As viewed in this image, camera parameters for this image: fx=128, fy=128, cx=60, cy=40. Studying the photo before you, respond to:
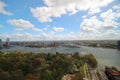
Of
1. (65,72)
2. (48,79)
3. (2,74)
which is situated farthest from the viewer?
(65,72)

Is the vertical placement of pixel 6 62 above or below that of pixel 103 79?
above

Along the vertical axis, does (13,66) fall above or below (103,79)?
above

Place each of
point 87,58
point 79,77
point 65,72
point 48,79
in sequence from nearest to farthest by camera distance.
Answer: point 48,79
point 79,77
point 65,72
point 87,58

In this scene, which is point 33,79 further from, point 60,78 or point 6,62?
point 6,62

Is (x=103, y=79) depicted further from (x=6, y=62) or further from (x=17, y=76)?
(x=6, y=62)

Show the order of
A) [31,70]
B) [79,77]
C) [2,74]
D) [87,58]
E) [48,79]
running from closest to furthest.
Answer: [2,74]
[48,79]
[79,77]
[31,70]
[87,58]

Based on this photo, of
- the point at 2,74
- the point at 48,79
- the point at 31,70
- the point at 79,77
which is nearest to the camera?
the point at 2,74

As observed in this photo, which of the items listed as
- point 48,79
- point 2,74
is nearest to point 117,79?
point 48,79

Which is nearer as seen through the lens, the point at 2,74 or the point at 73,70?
the point at 2,74

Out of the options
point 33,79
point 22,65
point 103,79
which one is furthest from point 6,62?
point 103,79
